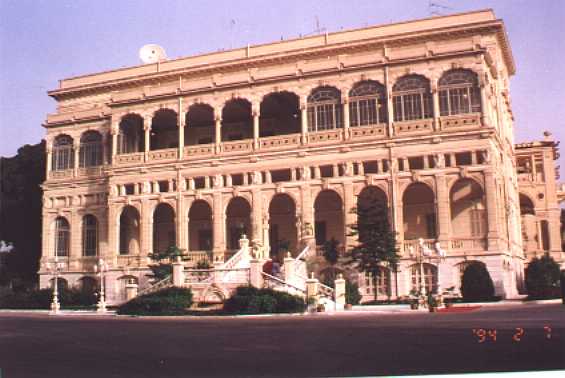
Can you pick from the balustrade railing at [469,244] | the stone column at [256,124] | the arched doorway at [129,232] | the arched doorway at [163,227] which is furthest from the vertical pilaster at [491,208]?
the arched doorway at [129,232]

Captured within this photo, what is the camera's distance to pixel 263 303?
88.3 feet

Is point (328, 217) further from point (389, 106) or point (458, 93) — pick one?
point (458, 93)

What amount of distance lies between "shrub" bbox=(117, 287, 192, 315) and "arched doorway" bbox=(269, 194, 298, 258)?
14401mm

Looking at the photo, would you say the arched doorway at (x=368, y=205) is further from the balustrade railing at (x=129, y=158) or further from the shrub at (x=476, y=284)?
the balustrade railing at (x=129, y=158)

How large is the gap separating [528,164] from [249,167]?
2528 cm

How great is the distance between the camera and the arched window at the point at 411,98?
3834cm

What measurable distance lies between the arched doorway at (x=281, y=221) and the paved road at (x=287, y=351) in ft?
→ 84.5

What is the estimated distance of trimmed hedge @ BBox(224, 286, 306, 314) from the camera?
2678 centimetres

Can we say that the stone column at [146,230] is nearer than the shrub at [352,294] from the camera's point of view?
No

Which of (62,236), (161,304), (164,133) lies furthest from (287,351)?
(62,236)

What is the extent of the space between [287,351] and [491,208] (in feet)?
85.2

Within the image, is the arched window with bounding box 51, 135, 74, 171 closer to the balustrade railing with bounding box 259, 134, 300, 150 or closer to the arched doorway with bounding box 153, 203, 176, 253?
the arched doorway with bounding box 153, 203, 176, 253

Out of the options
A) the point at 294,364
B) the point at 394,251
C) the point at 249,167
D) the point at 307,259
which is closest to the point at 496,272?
the point at 394,251

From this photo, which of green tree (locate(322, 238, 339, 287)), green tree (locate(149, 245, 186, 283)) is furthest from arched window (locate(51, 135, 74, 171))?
green tree (locate(322, 238, 339, 287))
